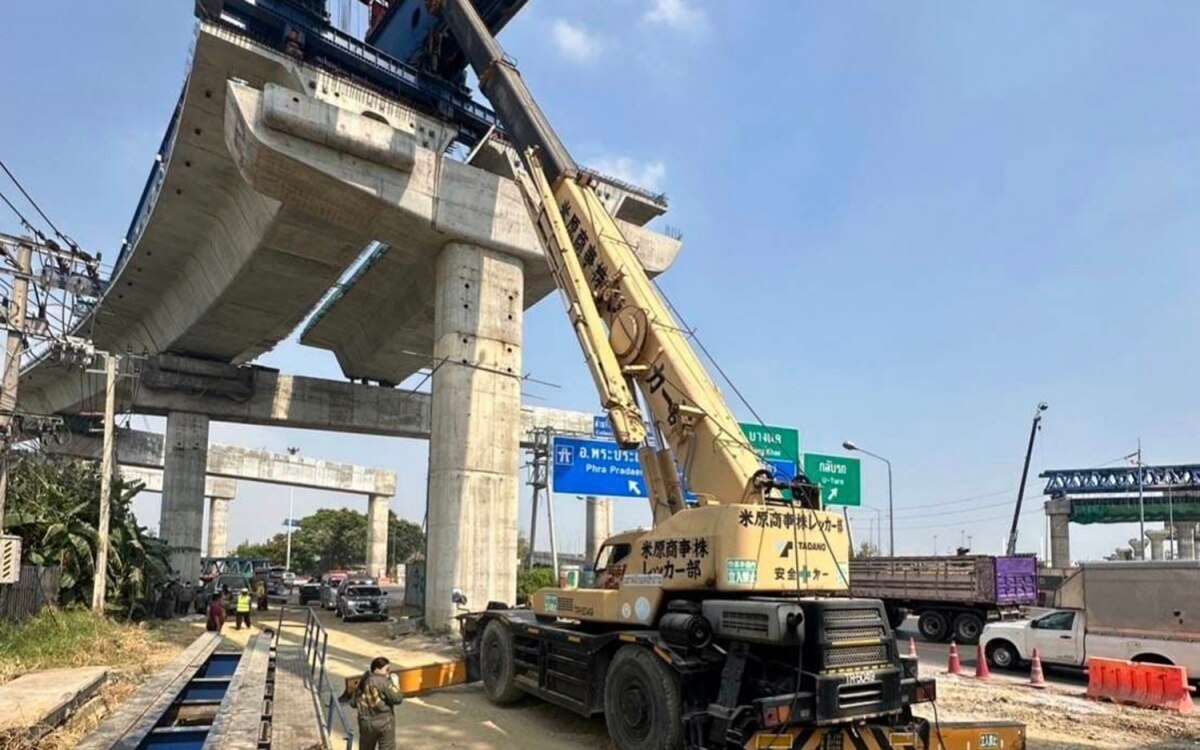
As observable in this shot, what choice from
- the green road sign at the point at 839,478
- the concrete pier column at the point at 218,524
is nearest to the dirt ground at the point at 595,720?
the green road sign at the point at 839,478

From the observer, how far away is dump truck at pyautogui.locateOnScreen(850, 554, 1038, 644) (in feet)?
75.2

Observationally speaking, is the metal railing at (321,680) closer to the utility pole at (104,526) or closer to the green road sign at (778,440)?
the utility pole at (104,526)

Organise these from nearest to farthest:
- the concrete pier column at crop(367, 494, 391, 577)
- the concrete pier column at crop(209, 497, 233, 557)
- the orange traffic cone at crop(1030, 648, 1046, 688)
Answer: the orange traffic cone at crop(1030, 648, 1046, 688) → the concrete pier column at crop(367, 494, 391, 577) → the concrete pier column at crop(209, 497, 233, 557)

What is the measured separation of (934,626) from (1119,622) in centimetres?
867

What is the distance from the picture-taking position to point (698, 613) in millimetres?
9008

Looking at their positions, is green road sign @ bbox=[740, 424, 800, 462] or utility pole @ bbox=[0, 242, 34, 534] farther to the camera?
green road sign @ bbox=[740, 424, 800, 462]

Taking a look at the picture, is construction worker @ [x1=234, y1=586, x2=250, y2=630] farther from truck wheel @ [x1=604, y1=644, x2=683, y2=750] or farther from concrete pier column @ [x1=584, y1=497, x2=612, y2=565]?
concrete pier column @ [x1=584, y1=497, x2=612, y2=565]

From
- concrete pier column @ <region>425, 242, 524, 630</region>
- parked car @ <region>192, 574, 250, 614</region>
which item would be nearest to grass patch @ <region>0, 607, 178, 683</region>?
concrete pier column @ <region>425, 242, 524, 630</region>

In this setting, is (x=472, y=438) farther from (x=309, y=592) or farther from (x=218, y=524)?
(x=218, y=524)

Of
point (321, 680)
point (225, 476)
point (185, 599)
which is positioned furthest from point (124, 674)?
point (225, 476)

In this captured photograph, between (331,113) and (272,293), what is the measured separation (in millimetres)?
11867

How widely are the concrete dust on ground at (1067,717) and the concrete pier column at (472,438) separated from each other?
11.8 m

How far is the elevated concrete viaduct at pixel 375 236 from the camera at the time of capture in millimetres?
21047

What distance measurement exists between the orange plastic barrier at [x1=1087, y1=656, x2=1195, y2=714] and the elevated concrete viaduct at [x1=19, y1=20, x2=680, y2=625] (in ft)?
46.5
